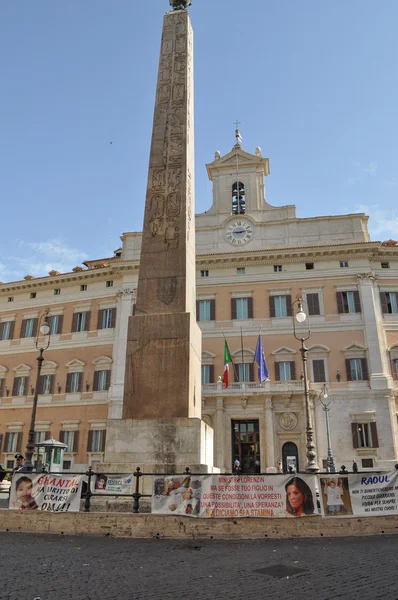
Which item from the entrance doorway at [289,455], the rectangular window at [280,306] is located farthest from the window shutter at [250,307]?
the entrance doorway at [289,455]

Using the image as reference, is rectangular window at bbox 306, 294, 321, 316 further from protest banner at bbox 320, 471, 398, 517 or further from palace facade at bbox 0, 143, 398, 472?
protest banner at bbox 320, 471, 398, 517

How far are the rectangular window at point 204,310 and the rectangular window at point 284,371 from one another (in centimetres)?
504

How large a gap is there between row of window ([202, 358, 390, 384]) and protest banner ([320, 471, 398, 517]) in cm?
1917

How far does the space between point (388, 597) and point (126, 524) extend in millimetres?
4258

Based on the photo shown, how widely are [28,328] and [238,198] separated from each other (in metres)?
15.9

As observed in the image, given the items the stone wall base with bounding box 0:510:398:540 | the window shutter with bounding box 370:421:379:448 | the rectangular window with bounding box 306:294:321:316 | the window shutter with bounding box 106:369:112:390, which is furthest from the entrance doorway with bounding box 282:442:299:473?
the stone wall base with bounding box 0:510:398:540

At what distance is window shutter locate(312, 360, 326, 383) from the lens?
2658cm

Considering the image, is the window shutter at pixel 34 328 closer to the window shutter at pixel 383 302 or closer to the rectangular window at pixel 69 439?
the rectangular window at pixel 69 439

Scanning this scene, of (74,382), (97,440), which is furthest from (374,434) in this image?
(74,382)

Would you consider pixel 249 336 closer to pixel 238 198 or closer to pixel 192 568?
pixel 238 198

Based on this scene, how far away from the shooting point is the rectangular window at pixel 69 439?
2811 cm

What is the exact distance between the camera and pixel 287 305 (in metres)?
28.3

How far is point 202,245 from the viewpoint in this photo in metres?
30.4

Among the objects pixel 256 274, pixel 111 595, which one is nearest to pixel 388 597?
pixel 111 595
